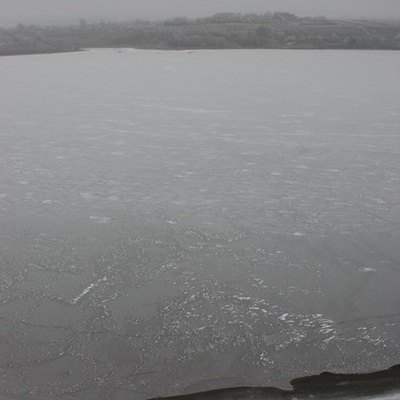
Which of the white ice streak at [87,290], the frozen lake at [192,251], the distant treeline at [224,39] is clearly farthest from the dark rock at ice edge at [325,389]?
the distant treeline at [224,39]

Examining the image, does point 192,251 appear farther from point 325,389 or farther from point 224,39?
point 224,39

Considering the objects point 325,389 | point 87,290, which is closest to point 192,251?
point 87,290

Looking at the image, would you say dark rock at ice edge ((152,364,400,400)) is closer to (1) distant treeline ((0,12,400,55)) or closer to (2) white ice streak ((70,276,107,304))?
(2) white ice streak ((70,276,107,304))

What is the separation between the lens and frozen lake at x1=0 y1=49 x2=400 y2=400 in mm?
2648

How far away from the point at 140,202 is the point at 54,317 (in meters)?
1.88

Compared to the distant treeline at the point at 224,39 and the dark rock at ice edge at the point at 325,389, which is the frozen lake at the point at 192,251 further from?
the distant treeline at the point at 224,39

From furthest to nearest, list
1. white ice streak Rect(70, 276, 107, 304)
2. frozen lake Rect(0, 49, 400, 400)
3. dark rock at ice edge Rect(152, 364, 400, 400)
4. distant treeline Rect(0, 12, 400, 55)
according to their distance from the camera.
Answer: distant treeline Rect(0, 12, 400, 55), white ice streak Rect(70, 276, 107, 304), frozen lake Rect(0, 49, 400, 400), dark rock at ice edge Rect(152, 364, 400, 400)

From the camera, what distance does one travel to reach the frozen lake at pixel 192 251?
8.69 feet

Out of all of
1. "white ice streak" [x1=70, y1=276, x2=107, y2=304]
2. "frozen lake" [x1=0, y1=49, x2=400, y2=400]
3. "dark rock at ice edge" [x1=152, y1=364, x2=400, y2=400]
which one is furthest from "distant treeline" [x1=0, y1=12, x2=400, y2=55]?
"dark rock at ice edge" [x1=152, y1=364, x2=400, y2=400]

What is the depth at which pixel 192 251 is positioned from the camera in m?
3.75

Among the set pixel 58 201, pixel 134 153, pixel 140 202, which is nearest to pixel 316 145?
pixel 134 153

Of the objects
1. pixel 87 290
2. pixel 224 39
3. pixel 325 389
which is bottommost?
pixel 325 389

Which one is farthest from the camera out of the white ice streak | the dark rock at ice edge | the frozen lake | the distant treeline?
the distant treeline

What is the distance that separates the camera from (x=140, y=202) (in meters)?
4.68
